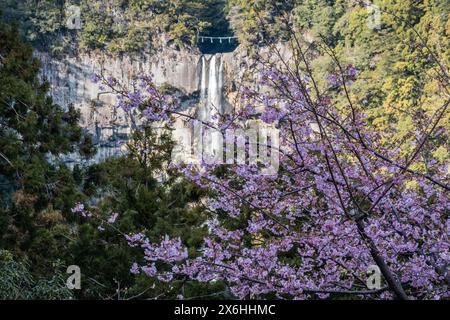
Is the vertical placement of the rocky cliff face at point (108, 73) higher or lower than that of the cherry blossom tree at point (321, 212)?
higher

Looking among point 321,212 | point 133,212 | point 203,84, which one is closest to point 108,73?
point 203,84

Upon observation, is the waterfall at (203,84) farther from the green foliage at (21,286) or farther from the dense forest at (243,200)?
the green foliage at (21,286)

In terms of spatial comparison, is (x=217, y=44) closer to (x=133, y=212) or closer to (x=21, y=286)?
(x=133, y=212)

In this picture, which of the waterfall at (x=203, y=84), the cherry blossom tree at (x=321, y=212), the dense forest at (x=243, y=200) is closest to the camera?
the cherry blossom tree at (x=321, y=212)

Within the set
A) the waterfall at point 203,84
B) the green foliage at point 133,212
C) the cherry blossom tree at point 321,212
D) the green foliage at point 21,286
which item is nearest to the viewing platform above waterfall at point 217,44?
the waterfall at point 203,84

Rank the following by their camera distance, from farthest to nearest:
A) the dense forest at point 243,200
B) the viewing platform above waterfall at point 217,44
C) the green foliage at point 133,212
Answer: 1. the viewing platform above waterfall at point 217,44
2. the green foliage at point 133,212
3. the dense forest at point 243,200
